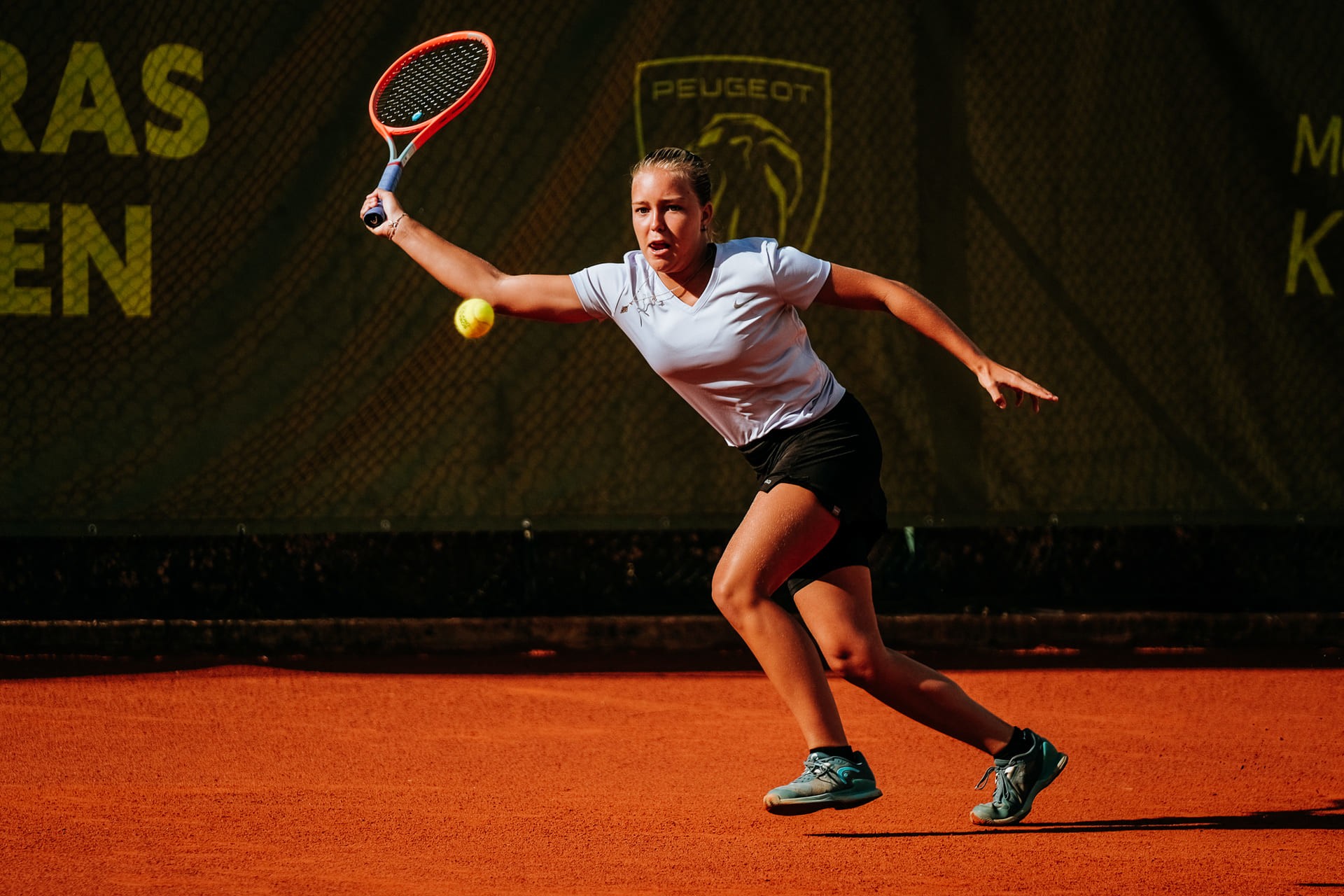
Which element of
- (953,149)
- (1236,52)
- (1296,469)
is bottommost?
(1296,469)

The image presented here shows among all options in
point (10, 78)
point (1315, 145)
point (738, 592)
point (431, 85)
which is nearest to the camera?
point (738, 592)

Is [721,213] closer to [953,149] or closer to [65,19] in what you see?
[953,149]

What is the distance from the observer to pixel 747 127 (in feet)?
18.1

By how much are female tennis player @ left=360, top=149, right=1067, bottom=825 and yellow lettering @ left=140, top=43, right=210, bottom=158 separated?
6.67 ft

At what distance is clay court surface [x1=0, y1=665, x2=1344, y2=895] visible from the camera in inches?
128

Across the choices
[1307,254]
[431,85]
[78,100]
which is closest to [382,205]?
[431,85]

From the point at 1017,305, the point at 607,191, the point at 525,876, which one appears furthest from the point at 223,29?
the point at 525,876

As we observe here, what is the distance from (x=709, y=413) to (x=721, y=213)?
1952 millimetres

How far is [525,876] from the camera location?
3.23 meters

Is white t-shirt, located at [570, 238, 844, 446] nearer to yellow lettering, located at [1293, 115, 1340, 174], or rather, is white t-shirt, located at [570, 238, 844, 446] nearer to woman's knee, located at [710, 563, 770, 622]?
woman's knee, located at [710, 563, 770, 622]

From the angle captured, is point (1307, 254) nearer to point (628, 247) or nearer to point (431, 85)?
point (628, 247)

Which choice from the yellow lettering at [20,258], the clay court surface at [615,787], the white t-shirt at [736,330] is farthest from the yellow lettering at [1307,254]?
the yellow lettering at [20,258]

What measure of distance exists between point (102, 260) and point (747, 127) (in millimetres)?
2320

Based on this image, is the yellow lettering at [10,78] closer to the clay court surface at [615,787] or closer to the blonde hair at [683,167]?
the clay court surface at [615,787]
